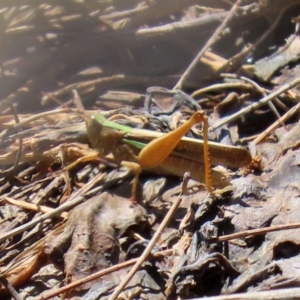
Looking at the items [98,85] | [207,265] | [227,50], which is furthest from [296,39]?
[207,265]

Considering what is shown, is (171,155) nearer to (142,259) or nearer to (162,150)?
(162,150)

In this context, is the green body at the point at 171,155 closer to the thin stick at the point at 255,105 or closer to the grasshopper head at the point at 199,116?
the grasshopper head at the point at 199,116

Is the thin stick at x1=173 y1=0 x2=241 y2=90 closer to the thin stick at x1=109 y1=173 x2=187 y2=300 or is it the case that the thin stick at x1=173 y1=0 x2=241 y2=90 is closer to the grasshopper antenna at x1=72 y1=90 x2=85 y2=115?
the grasshopper antenna at x1=72 y1=90 x2=85 y2=115

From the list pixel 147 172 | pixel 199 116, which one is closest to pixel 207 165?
pixel 199 116

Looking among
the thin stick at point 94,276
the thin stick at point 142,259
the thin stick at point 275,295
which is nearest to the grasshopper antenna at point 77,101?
the thin stick at point 142,259

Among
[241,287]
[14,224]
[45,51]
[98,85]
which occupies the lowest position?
[241,287]

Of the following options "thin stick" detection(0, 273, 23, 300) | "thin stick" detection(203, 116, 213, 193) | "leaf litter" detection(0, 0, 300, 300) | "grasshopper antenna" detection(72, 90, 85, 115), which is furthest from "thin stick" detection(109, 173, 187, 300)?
"grasshopper antenna" detection(72, 90, 85, 115)

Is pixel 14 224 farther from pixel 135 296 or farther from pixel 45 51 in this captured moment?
pixel 45 51

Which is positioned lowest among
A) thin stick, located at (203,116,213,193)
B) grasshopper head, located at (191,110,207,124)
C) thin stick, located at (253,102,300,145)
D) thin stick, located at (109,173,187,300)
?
thin stick, located at (253,102,300,145)
